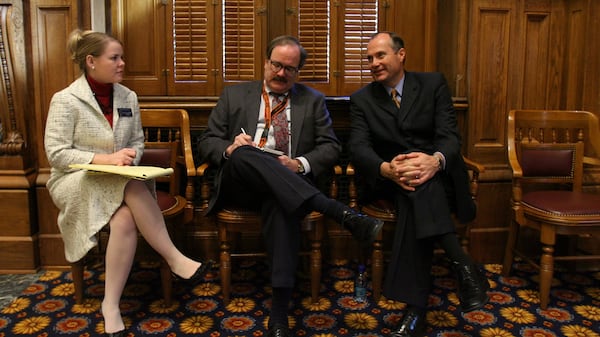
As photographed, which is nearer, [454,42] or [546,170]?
[546,170]

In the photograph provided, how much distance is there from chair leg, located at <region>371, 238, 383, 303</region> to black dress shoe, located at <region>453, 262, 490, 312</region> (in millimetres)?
495

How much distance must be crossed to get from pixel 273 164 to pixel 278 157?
0.21m

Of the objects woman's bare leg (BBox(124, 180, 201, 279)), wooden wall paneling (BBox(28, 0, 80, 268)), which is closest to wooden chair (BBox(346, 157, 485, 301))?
woman's bare leg (BBox(124, 180, 201, 279))

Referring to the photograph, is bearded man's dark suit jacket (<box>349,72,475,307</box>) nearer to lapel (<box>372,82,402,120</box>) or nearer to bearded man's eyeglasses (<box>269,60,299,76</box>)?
lapel (<box>372,82,402,120</box>)

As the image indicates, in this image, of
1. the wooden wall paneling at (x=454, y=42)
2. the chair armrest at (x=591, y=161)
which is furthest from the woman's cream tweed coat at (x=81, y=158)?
the chair armrest at (x=591, y=161)

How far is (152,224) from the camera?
8.02 ft

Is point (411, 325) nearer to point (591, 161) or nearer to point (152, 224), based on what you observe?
point (152, 224)

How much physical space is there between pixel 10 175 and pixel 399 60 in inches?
84.1

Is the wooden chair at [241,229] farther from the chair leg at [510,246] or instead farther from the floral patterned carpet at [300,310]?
the chair leg at [510,246]

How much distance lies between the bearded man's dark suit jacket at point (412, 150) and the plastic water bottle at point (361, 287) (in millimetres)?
327

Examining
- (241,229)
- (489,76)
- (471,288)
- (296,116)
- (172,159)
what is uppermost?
(489,76)

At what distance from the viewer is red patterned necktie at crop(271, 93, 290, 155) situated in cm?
284

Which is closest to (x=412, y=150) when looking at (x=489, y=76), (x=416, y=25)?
(x=489, y=76)

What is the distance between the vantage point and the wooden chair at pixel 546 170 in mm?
2723
